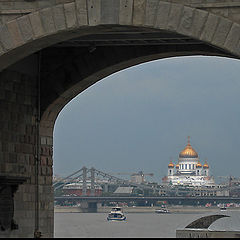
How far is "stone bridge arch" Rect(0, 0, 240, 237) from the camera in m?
15.2

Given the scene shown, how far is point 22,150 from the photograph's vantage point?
19.1m

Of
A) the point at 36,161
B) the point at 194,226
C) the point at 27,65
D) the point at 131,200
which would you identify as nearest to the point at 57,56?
the point at 27,65

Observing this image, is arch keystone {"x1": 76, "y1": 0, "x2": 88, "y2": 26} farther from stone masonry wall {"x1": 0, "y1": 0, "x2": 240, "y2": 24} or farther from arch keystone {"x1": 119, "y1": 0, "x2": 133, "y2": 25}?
arch keystone {"x1": 119, "y1": 0, "x2": 133, "y2": 25}

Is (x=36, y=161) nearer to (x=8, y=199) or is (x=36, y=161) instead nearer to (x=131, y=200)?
(x=8, y=199)

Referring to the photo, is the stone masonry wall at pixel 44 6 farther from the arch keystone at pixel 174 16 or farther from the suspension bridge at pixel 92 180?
the suspension bridge at pixel 92 180

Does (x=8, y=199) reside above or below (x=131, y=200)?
below

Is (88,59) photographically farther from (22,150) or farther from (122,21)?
(122,21)

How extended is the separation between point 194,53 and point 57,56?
3.13m

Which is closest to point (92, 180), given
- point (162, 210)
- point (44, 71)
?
point (162, 210)

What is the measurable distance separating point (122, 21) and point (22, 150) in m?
5.35

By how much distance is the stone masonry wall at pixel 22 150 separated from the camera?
18594 millimetres

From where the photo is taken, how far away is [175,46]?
62.8ft

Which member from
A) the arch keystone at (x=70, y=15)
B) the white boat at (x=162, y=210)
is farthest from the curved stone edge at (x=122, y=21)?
the white boat at (x=162, y=210)

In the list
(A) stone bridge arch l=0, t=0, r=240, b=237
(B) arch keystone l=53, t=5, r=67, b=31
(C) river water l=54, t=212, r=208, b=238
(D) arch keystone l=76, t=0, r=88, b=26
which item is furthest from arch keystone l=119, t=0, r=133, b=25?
(C) river water l=54, t=212, r=208, b=238
